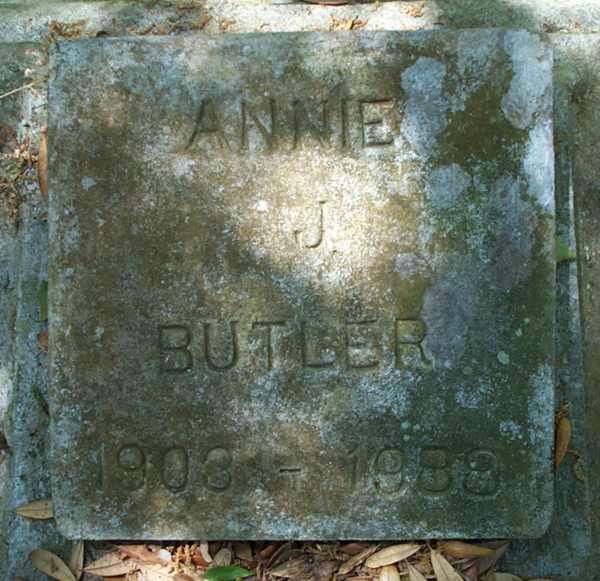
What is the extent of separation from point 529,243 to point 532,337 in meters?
0.26

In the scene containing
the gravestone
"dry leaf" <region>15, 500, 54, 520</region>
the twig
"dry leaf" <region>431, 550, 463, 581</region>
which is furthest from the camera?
the twig

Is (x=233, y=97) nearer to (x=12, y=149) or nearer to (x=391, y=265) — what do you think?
(x=391, y=265)

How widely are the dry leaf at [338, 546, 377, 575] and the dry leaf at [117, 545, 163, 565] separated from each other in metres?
0.56

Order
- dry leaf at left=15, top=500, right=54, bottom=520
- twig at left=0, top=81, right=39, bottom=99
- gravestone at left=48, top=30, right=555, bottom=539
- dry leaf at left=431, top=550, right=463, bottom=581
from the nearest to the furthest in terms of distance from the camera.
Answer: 1. gravestone at left=48, top=30, right=555, bottom=539
2. dry leaf at left=431, top=550, right=463, bottom=581
3. dry leaf at left=15, top=500, right=54, bottom=520
4. twig at left=0, top=81, right=39, bottom=99

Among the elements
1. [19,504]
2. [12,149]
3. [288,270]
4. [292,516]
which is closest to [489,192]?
[288,270]

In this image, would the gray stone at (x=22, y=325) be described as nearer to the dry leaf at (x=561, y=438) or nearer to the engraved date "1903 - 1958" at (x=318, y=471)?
the engraved date "1903 - 1958" at (x=318, y=471)

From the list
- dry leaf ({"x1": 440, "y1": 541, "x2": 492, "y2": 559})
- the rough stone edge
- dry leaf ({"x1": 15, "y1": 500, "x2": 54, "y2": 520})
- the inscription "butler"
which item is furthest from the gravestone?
the rough stone edge

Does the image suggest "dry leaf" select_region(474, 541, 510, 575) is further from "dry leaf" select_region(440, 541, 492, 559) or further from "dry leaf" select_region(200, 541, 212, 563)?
"dry leaf" select_region(200, 541, 212, 563)

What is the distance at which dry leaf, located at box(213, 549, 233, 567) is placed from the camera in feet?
6.71

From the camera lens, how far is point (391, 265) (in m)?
1.83

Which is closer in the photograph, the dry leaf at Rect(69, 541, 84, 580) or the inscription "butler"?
the inscription "butler"

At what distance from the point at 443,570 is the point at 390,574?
6.3 inches

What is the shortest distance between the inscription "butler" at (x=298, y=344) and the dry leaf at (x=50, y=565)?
81cm

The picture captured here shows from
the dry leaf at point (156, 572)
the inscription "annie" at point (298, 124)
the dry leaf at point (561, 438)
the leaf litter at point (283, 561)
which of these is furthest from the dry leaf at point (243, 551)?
the inscription "annie" at point (298, 124)
